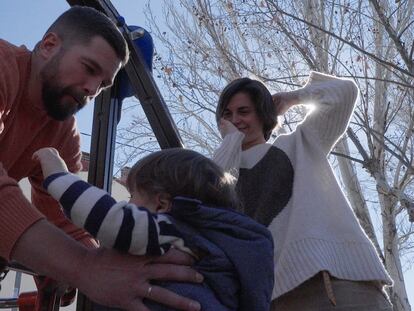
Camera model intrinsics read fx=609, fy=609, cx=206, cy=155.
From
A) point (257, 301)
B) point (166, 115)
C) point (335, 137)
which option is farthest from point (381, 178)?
point (257, 301)

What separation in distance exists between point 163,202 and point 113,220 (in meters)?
0.16

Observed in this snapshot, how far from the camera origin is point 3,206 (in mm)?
1185

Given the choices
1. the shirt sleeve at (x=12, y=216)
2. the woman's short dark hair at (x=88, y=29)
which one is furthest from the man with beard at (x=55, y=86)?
the shirt sleeve at (x=12, y=216)

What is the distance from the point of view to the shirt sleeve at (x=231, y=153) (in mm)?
1922

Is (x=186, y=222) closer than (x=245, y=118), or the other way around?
(x=186, y=222)

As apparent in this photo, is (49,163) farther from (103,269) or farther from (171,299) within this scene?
(171,299)

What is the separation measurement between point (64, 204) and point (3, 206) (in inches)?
6.8

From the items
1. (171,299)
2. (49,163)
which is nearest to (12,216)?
(49,163)

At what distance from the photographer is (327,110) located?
2102 mm

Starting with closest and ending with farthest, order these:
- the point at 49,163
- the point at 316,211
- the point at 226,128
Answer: the point at 49,163, the point at 316,211, the point at 226,128

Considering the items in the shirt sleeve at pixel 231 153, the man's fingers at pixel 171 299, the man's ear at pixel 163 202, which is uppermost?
the shirt sleeve at pixel 231 153

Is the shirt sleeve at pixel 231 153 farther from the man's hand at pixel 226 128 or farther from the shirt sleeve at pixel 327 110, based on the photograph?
the shirt sleeve at pixel 327 110

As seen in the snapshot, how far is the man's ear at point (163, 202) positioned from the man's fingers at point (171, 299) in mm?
157

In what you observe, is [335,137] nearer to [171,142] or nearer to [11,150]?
[171,142]
